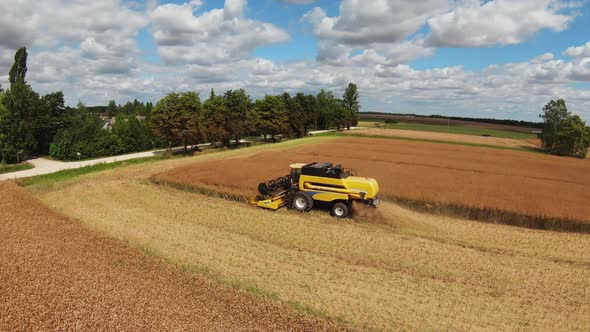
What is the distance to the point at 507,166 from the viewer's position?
3969cm

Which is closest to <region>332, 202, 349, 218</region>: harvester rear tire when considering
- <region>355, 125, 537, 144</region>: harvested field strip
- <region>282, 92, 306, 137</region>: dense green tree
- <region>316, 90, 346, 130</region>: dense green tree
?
<region>282, 92, 306, 137</region>: dense green tree

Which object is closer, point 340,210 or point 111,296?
point 111,296

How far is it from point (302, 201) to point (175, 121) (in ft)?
110

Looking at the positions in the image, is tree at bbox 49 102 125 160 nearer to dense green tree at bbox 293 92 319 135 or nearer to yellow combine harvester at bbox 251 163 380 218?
yellow combine harvester at bbox 251 163 380 218

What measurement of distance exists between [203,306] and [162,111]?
4430 cm

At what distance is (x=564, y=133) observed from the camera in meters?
59.2

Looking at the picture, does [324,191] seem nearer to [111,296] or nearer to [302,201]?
[302,201]

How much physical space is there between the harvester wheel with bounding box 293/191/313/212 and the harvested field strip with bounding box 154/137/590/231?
414 cm

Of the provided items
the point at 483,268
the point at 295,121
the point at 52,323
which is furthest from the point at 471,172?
the point at 295,121

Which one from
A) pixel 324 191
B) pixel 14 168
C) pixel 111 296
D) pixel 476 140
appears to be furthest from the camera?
pixel 476 140

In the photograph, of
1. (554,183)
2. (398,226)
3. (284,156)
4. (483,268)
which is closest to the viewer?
(483,268)

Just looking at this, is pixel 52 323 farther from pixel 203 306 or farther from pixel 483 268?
pixel 483 268

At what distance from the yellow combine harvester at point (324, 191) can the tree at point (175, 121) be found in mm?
30315

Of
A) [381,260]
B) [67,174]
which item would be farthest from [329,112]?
[381,260]
